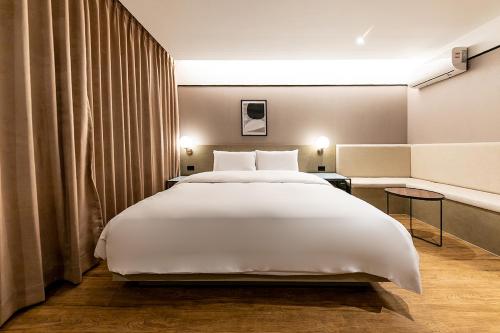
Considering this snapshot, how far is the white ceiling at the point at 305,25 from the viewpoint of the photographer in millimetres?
2500

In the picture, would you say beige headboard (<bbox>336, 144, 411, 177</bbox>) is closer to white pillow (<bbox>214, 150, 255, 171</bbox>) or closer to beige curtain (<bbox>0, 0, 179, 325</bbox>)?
white pillow (<bbox>214, 150, 255, 171</bbox>)

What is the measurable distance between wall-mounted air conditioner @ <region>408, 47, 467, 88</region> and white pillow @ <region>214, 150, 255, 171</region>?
2.68 metres

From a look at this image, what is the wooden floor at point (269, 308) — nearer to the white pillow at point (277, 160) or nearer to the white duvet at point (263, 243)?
the white duvet at point (263, 243)

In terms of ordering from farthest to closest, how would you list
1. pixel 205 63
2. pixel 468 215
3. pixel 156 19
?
pixel 205 63
pixel 156 19
pixel 468 215

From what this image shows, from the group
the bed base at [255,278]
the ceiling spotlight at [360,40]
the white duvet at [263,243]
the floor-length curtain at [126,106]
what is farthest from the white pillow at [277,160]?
the bed base at [255,278]

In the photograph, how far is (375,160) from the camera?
410 centimetres

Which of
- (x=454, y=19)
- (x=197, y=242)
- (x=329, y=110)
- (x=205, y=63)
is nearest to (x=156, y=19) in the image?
(x=205, y=63)

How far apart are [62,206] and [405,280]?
2.35 metres

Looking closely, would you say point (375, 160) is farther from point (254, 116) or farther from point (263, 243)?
point (263, 243)

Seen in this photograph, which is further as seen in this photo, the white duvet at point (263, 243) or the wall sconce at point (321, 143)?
the wall sconce at point (321, 143)

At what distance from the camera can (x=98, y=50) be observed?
2.22 meters

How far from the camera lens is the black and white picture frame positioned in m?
4.16

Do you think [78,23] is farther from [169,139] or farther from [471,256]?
[471,256]

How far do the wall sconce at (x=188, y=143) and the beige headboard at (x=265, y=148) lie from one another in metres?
0.07
